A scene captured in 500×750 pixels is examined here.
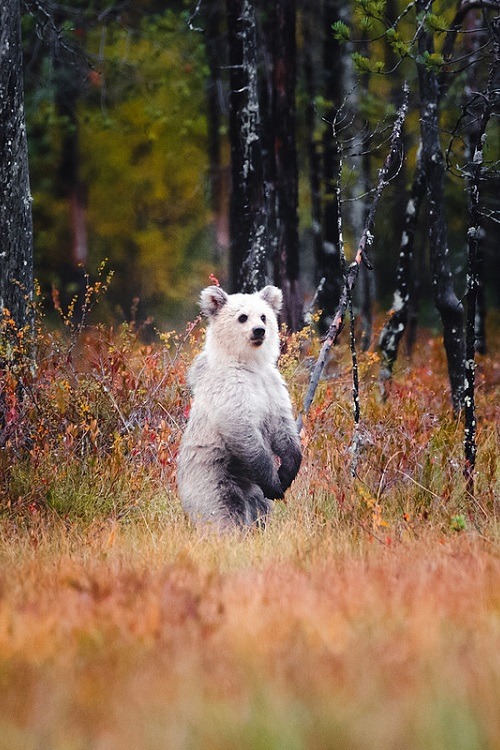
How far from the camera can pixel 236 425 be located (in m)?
6.59

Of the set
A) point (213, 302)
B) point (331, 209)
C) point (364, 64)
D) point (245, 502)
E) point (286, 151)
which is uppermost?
point (364, 64)

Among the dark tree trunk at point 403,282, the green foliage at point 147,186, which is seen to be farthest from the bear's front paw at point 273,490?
the green foliage at point 147,186

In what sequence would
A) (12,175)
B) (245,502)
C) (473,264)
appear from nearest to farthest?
(245,502), (473,264), (12,175)

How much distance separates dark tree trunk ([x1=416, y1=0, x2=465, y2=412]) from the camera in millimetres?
11133

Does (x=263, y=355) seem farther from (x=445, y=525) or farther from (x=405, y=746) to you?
(x=405, y=746)

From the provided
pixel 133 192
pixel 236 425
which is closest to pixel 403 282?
pixel 236 425

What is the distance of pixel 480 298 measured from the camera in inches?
717

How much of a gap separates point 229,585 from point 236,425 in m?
1.99

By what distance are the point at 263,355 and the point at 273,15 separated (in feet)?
31.3

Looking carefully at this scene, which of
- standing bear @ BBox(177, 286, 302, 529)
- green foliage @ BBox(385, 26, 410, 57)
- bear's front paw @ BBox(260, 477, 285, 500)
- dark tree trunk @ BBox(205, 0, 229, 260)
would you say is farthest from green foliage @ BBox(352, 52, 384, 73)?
dark tree trunk @ BBox(205, 0, 229, 260)

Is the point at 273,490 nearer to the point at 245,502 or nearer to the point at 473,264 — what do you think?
the point at 245,502

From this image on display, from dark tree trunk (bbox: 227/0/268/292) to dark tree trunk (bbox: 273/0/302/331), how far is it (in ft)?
6.64

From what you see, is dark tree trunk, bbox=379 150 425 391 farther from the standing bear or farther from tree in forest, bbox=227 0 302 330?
the standing bear

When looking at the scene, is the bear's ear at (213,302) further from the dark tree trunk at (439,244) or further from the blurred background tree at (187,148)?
the blurred background tree at (187,148)
